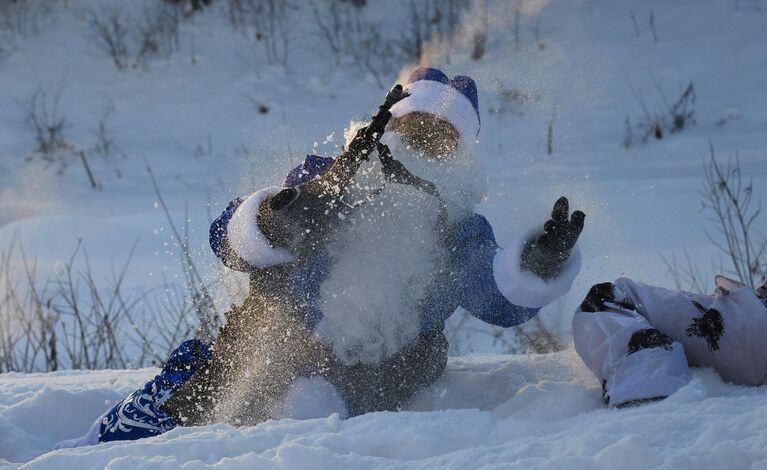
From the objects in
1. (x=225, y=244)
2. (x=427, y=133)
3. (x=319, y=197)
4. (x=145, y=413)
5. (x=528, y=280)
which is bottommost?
(x=145, y=413)

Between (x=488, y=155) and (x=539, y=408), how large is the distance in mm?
4801

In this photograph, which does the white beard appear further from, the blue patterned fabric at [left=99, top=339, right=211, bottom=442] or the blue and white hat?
the blue patterned fabric at [left=99, top=339, right=211, bottom=442]

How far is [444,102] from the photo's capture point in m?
2.61

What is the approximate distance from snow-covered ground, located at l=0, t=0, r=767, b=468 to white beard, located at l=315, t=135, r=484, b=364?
19 centimetres

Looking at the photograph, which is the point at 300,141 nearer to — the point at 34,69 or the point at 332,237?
the point at 34,69

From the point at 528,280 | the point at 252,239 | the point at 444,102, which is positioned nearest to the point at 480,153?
the point at 444,102

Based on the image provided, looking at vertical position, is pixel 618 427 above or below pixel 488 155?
below

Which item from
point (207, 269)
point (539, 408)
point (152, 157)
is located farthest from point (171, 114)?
point (539, 408)

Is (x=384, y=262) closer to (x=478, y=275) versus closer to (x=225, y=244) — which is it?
(x=478, y=275)

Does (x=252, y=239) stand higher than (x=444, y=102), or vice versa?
(x=444, y=102)

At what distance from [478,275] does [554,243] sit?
1.03 ft

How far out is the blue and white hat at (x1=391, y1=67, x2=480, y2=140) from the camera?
8.50 ft

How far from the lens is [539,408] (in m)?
2.33

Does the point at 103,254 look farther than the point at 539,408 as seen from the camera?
Yes
